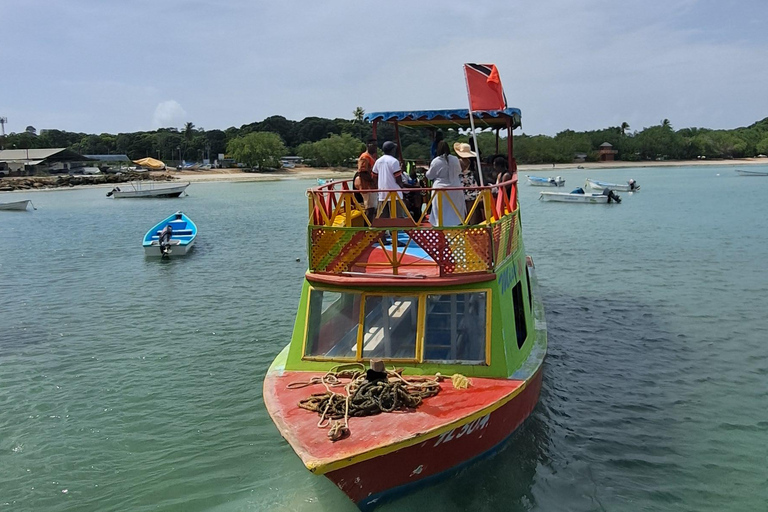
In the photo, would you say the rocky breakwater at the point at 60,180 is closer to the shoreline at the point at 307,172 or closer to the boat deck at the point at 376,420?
the shoreline at the point at 307,172

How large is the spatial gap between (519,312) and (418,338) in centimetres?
221

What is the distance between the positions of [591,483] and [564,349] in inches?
209

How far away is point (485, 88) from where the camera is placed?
10055 millimetres

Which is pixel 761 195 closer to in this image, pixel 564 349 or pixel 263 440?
pixel 564 349

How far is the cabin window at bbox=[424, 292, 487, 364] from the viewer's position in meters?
8.05

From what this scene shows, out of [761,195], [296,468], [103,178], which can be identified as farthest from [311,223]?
[103,178]

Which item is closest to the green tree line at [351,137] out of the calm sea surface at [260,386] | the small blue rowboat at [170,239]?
the small blue rowboat at [170,239]

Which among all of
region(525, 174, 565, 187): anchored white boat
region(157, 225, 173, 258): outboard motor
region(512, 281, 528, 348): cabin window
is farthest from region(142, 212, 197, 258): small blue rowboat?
region(525, 174, 565, 187): anchored white boat

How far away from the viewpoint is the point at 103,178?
88.2m

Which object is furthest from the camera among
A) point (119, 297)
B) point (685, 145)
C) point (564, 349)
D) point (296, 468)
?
point (685, 145)

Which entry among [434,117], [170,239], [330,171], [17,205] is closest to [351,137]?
[330,171]

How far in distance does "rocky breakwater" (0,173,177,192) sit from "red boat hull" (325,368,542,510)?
80.1 m

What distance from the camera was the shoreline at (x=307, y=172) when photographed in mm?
94312

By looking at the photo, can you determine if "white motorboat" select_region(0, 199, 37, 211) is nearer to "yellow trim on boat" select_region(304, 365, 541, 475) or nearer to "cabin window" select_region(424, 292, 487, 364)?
"cabin window" select_region(424, 292, 487, 364)
